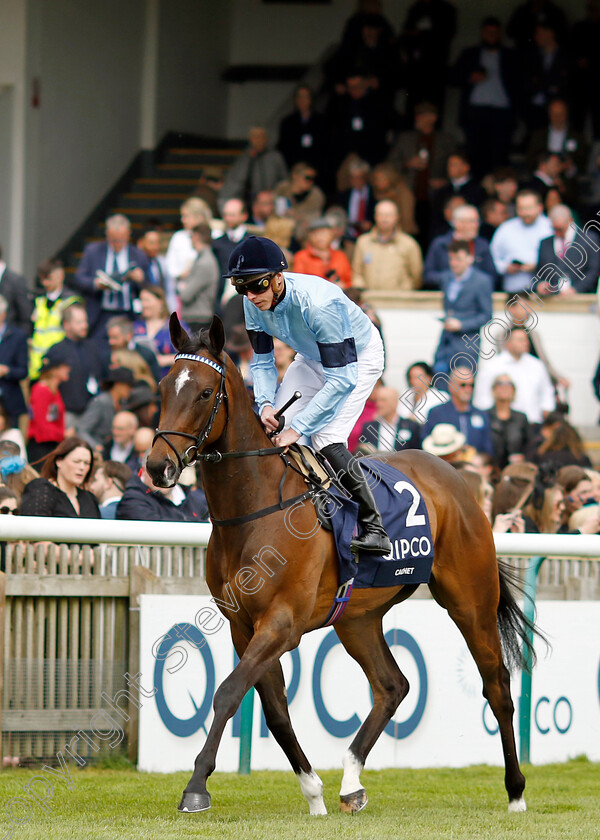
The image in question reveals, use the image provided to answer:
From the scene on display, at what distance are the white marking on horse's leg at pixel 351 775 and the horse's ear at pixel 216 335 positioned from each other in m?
1.80

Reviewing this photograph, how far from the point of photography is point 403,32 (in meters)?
14.1

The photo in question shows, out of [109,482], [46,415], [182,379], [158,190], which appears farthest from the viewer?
[158,190]

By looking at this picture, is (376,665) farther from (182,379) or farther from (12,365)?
(12,365)

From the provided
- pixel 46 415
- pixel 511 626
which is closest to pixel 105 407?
pixel 46 415

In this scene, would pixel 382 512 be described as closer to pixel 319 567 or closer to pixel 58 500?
pixel 319 567

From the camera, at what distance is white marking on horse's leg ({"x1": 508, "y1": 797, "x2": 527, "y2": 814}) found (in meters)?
5.32

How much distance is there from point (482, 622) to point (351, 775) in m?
0.95

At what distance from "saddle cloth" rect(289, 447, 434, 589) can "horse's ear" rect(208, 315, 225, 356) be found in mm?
623

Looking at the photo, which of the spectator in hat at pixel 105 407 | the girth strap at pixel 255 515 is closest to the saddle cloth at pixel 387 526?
the girth strap at pixel 255 515

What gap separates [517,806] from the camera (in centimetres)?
535

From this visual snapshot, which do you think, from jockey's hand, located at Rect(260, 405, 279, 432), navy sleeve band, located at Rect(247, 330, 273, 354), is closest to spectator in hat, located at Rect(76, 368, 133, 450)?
navy sleeve band, located at Rect(247, 330, 273, 354)

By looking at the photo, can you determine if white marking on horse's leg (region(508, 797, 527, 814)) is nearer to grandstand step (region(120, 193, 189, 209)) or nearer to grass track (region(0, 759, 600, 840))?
grass track (region(0, 759, 600, 840))

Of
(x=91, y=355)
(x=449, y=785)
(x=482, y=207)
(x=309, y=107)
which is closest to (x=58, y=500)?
(x=449, y=785)

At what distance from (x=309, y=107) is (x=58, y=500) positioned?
8.00 meters
